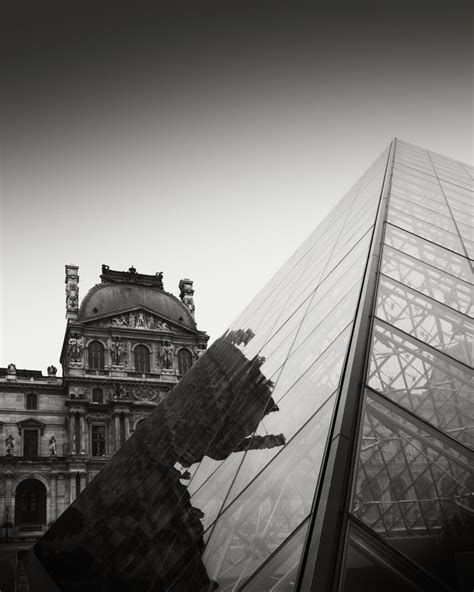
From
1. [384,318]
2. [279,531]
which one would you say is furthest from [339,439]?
[384,318]

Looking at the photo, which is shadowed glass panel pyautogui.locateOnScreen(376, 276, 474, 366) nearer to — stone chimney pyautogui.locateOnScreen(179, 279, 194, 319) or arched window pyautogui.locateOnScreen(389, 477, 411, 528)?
arched window pyautogui.locateOnScreen(389, 477, 411, 528)

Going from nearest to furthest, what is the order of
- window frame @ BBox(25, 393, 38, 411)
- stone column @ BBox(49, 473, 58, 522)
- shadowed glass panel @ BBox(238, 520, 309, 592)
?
shadowed glass panel @ BBox(238, 520, 309, 592), stone column @ BBox(49, 473, 58, 522), window frame @ BBox(25, 393, 38, 411)

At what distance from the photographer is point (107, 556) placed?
600 cm

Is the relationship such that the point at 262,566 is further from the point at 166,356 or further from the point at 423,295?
the point at 166,356

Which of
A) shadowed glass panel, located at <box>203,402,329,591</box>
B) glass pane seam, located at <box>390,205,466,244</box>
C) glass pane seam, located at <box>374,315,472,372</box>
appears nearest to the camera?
shadowed glass panel, located at <box>203,402,329,591</box>

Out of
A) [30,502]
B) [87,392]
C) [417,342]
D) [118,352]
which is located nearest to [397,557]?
[417,342]

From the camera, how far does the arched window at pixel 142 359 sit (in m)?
43.8

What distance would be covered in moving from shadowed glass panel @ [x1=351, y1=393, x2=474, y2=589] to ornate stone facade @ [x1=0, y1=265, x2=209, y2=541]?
3656 cm

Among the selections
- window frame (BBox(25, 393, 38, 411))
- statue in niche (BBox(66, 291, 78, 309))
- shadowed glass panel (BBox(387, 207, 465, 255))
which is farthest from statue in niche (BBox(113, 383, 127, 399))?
shadowed glass panel (BBox(387, 207, 465, 255))

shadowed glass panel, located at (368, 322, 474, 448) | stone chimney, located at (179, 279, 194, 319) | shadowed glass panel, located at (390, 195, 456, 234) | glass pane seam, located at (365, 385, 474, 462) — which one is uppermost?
stone chimney, located at (179, 279, 194, 319)

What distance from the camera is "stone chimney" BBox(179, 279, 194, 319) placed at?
50.9 m

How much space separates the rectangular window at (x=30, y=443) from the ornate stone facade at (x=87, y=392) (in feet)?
0.22

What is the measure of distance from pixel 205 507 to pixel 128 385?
1502 inches

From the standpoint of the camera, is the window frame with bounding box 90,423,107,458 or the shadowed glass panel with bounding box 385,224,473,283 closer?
the shadowed glass panel with bounding box 385,224,473,283
